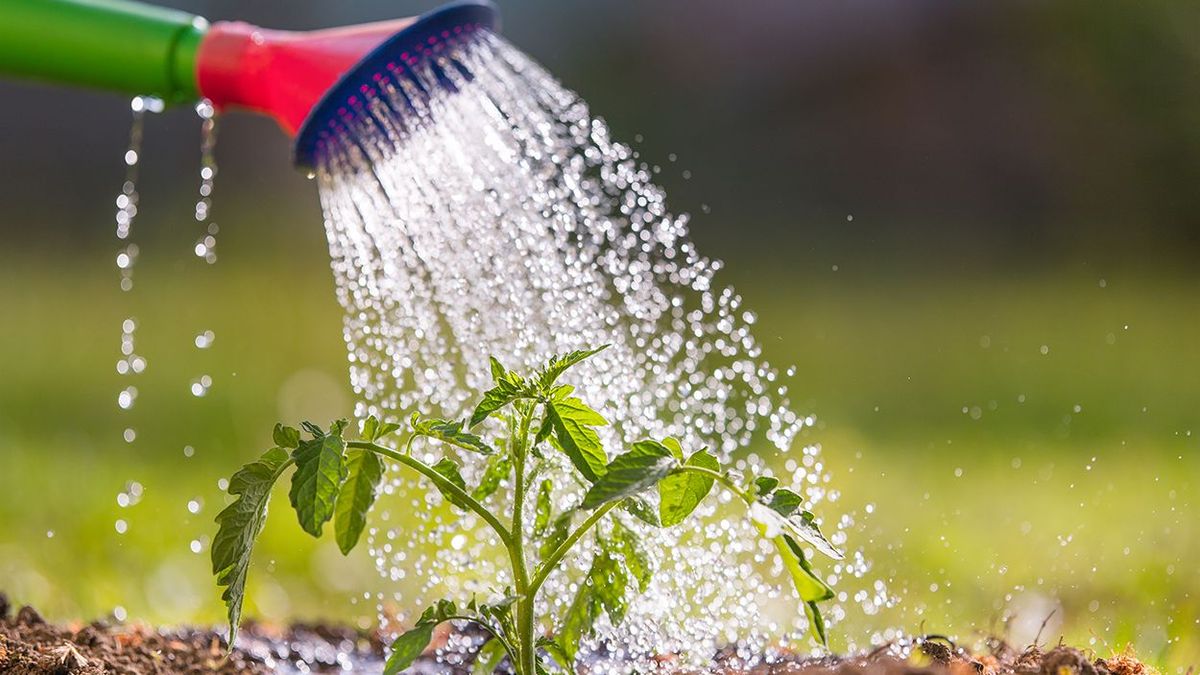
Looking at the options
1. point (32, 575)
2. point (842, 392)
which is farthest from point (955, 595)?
point (842, 392)

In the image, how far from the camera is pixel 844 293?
4223 mm

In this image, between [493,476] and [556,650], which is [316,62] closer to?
[493,476]

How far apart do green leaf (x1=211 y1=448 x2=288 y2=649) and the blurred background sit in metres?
0.66

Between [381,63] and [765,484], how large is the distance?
0.85m

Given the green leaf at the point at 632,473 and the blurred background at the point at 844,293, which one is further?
the blurred background at the point at 844,293

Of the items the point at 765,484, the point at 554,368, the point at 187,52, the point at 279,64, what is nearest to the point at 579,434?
the point at 554,368

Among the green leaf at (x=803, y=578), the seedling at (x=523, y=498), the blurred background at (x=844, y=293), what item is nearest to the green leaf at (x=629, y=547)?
the seedling at (x=523, y=498)

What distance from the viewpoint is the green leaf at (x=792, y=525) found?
0.93 m

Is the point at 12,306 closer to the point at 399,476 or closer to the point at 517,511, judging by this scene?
the point at 399,476

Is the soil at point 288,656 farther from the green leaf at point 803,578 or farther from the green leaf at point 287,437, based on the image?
the green leaf at point 287,437

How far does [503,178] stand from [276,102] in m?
0.31

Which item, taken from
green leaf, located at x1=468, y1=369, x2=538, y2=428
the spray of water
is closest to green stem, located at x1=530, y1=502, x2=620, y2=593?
green leaf, located at x1=468, y1=369, x2=538, y2=428

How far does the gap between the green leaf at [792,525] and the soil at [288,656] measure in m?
0.09

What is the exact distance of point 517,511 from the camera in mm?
1109
